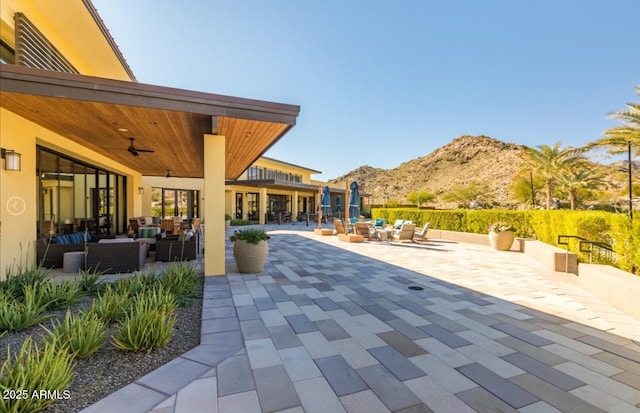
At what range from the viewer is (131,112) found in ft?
18.2

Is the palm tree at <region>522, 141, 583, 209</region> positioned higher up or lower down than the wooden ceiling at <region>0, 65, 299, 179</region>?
higher up

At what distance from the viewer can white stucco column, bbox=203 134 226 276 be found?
636 centimetres

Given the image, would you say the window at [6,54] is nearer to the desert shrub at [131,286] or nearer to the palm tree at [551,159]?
the desert shrub at [131,286]

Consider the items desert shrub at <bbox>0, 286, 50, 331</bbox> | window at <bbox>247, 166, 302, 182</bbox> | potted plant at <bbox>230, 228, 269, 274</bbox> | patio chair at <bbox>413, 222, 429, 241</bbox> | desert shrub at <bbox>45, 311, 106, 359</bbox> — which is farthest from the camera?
window at <bbox>247, 166, 302, 182</bbox>

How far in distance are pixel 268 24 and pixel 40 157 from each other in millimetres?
7950

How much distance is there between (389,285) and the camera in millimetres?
5832

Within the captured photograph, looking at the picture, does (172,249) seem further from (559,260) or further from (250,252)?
(559,260)

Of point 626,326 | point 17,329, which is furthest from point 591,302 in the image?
point 17,329

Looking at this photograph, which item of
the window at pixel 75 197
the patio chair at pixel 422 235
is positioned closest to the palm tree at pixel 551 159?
the patio chair at pixel 422 235

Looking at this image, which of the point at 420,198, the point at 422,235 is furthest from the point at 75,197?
the point at 420,198

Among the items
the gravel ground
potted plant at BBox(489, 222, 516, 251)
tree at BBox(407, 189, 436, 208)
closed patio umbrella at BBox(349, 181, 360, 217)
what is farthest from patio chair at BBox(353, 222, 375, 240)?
tree at BBox(407, 189, 436, 208)

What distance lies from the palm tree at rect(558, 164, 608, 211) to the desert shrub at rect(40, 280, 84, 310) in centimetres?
2861

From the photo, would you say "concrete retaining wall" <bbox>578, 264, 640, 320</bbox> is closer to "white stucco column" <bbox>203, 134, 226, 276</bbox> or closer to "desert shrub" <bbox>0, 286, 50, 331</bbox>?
"white stucco column" <bbox>203, 134, 226, 276</bbox>

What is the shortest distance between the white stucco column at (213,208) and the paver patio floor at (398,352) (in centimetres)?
45
